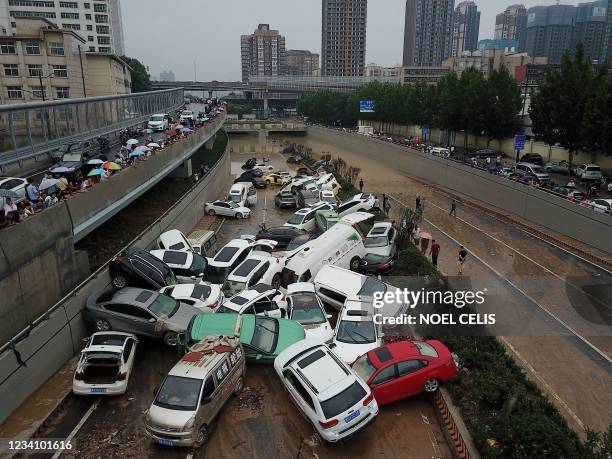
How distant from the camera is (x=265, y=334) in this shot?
11773mm

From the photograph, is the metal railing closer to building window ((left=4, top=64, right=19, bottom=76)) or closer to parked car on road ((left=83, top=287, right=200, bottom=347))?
parked car on road ((left=83, top=287, right=200, bottom=347))

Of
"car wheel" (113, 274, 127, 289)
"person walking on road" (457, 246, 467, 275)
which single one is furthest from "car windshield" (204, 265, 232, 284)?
"person walking on road" (457, 246, 467, 275)

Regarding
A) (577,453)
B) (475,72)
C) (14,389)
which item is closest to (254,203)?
(14,389)

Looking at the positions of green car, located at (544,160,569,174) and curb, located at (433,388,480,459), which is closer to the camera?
curb, located at (433,388,480,459)

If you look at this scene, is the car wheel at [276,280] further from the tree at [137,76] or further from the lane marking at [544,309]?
the tree at [137,76]

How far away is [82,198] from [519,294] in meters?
15.7

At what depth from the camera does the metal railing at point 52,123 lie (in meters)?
15.6

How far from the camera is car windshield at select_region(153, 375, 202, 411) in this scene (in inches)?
348

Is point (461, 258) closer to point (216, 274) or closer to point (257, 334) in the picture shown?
point (216, 274)

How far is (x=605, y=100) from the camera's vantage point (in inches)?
1086

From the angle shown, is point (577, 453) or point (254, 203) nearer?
point (577, 453)

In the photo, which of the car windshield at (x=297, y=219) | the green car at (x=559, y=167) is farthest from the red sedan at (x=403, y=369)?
the green car at (x=559, y=167)

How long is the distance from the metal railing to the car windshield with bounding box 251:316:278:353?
32.8 ft

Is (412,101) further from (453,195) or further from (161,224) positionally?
(161,224)
